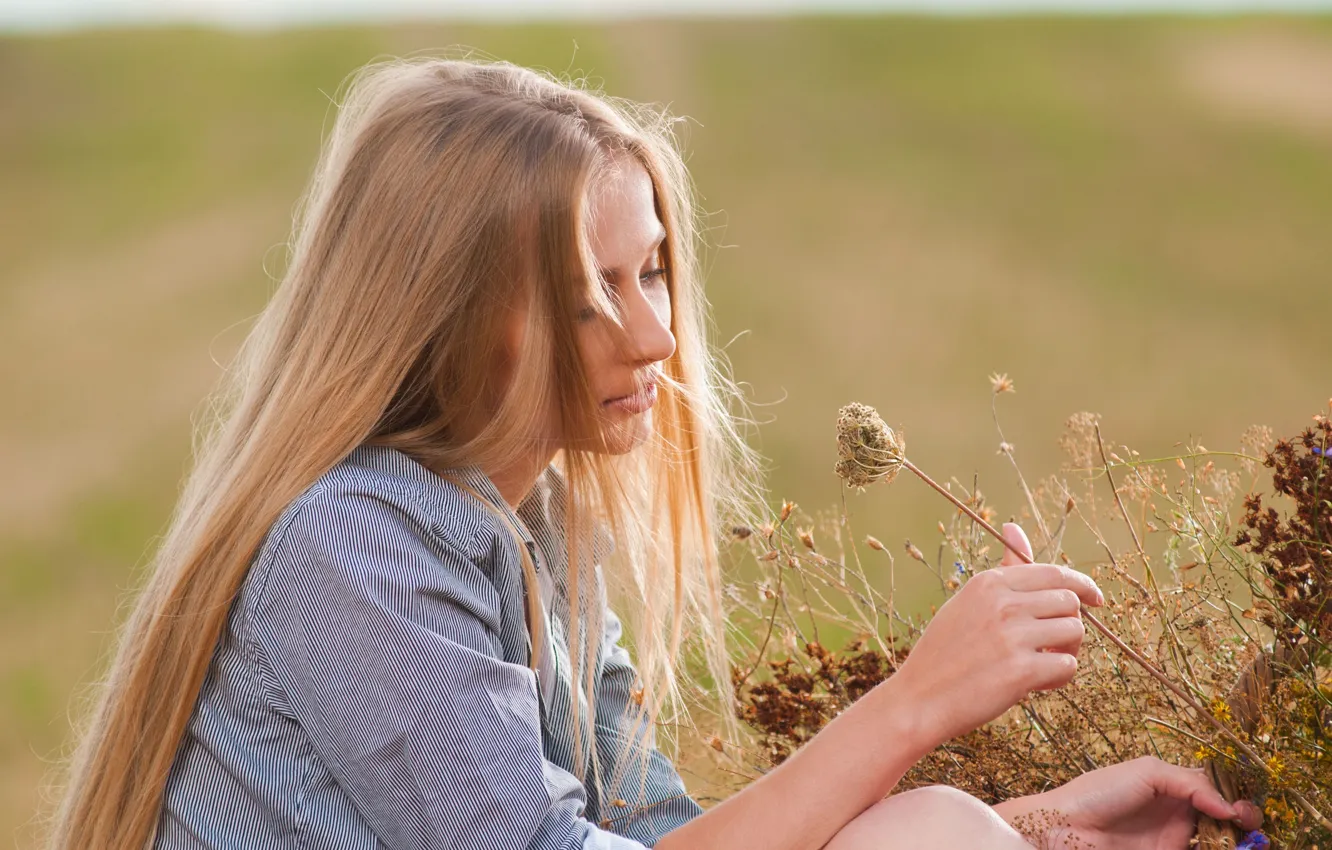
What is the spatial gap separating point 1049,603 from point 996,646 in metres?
0.07

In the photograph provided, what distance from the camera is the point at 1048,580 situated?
1408 mm

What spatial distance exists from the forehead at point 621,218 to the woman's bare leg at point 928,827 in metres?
0.71

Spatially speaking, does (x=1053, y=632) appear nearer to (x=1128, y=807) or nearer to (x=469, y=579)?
(x=1128, y=807)

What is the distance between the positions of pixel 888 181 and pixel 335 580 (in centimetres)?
1424

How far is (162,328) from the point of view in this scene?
12422 mm

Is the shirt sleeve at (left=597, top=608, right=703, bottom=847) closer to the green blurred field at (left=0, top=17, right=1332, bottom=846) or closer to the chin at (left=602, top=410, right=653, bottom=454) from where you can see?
the chin at (left=602, top=410, right=653, bottom=454)

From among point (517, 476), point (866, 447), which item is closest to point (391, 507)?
point (517, 476)

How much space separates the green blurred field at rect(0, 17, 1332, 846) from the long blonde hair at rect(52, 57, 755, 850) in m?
5.35

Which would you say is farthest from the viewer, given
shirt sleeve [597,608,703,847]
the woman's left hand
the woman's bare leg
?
shirt sleeve [597,608,703,847]

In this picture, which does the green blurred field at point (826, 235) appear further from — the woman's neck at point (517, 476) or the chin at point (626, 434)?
the chin at point (626, 434)

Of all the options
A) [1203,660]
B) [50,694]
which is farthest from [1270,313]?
[1203,660]

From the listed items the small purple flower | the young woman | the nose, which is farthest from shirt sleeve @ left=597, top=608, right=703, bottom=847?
the small purple flower

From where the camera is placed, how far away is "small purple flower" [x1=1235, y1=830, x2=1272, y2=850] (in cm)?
144

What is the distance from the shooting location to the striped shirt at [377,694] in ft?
4.65
